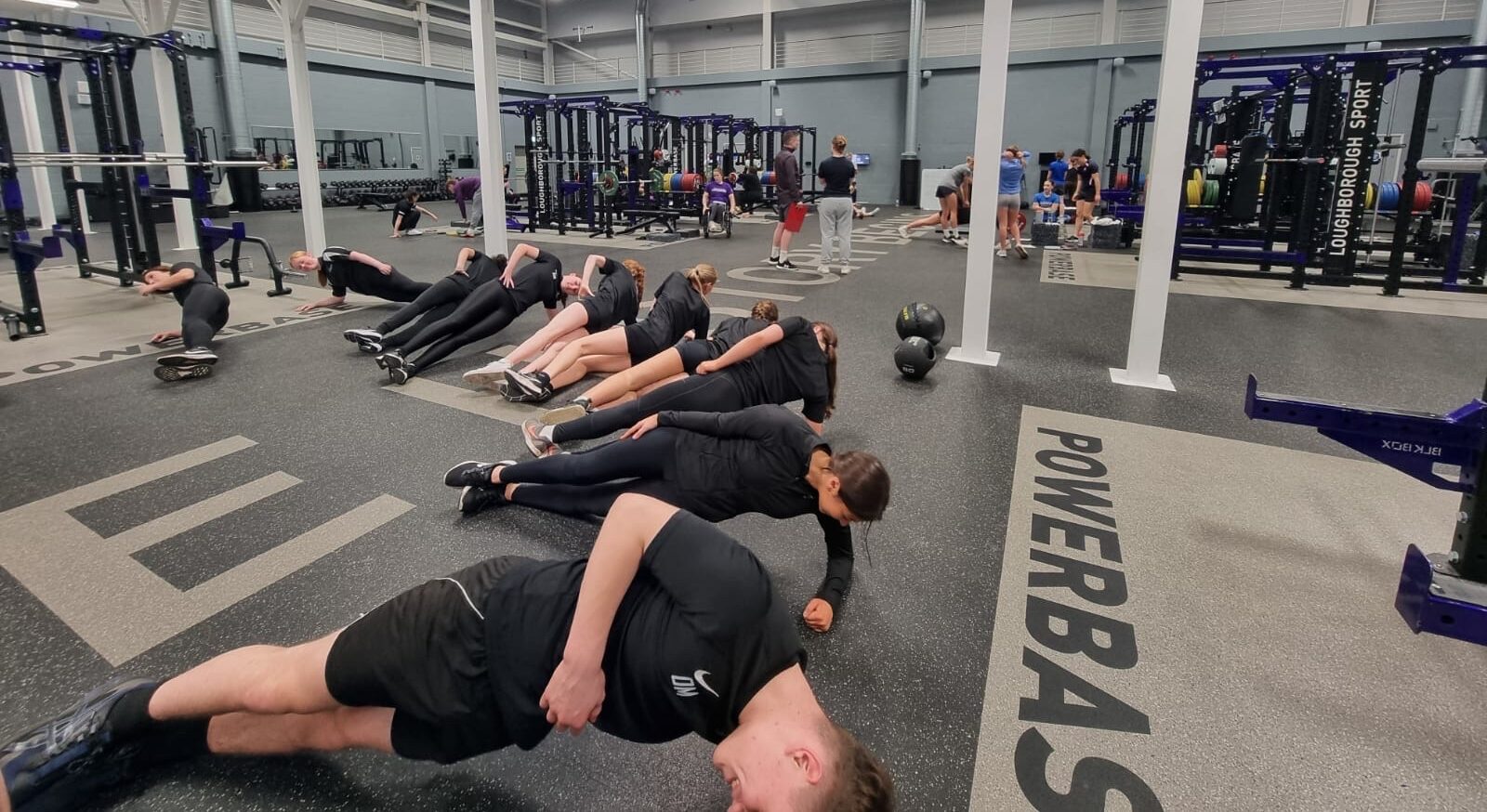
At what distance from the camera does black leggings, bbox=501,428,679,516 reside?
227 centimetres

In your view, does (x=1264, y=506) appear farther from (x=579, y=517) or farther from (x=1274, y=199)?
(x=1274, y=199)

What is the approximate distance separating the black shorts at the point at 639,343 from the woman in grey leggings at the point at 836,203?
4.65 meters

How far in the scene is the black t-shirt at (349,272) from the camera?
5.30 meters

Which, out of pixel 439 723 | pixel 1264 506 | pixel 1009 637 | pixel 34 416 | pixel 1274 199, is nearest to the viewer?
pixel 439 723

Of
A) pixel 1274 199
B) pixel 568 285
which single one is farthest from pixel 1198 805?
pixel 1274 199

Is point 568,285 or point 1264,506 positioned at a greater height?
point 568,285

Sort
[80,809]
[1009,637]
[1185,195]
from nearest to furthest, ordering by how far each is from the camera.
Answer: [80,809]
[1009,637]
[1185,195]

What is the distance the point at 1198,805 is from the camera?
1.53m

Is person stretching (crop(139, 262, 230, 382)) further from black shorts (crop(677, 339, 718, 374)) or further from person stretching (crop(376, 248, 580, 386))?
black shorts (crop(677, 339, 718, 374))

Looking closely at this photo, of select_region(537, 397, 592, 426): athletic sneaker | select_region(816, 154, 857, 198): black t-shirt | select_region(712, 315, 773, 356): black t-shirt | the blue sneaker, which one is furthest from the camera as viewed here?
select_region(816, 154, 857, 198): black t-shirt

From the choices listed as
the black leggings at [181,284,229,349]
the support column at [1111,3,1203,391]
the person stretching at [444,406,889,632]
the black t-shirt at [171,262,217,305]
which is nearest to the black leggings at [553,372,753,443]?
the person stretching at [444,406,889,632]

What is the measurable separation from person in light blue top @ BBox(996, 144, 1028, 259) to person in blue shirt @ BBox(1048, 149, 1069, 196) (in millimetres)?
3085

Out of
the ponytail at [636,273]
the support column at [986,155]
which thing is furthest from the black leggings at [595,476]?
the support column at [986,155]

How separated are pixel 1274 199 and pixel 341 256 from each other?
8829mm
